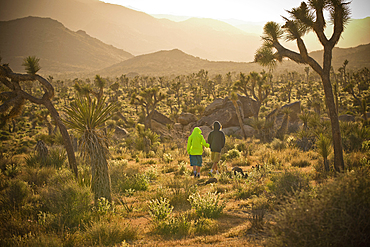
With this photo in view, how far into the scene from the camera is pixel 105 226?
4023 millimetres

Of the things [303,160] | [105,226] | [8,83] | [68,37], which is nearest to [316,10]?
[303,160]

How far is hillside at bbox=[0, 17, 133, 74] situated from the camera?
14700 centimetres

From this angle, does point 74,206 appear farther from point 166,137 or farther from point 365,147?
point 166,137

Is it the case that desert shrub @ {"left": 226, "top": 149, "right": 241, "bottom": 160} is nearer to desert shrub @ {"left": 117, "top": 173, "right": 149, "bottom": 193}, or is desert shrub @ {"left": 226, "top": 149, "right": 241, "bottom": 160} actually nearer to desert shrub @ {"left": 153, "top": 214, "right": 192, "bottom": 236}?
desert shrub @ {"left": 117, "top": 173, "right": 149, "bottom": 193}

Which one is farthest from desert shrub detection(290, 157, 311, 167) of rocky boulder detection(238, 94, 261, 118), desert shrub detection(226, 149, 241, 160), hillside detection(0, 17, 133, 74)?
hillside detection(0, 17, 133, 74)

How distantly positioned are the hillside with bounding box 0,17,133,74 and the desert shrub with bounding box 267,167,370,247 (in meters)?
155

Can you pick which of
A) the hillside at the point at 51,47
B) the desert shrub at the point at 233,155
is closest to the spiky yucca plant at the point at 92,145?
the desert shrub at the point at 233,155

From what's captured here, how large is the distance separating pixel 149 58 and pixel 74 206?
134953 millimetres

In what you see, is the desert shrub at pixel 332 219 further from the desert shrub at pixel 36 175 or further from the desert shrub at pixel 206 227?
the desert shrub at pixel 36 175

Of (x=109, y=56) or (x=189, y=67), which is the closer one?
(x=189, y=67)

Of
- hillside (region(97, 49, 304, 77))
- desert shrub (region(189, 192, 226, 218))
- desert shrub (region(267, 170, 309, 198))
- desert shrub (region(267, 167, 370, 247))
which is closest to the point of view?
desert shrub (region(267, 167, 370, 247))

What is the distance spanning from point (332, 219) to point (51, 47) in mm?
203995

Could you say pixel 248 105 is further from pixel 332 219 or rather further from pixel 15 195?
pixel 332 219

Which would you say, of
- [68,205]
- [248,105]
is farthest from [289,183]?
[248,105]
